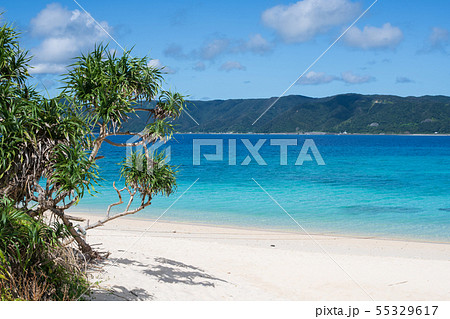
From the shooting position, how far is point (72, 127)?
16.0 feet

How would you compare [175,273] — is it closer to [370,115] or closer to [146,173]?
[146,173]

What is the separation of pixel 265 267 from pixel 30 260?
6.22 m

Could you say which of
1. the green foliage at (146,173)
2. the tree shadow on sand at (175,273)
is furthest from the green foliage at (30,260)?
the tree shadow on sand at (175,273)

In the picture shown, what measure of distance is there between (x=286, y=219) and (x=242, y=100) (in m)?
102

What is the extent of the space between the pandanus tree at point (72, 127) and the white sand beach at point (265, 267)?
145 cm

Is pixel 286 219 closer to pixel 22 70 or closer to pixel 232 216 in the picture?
pixel 232 216

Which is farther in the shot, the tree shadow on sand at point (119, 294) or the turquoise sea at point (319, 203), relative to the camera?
the turquoise sea at point (319, 203)

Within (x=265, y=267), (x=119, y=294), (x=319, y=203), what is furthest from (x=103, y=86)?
(x=319, y=203)

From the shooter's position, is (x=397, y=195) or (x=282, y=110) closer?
(x=397, y=195)

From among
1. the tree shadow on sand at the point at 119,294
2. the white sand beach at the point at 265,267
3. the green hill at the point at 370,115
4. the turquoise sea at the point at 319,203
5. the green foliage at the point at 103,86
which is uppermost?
the green hill at the point at 370,115

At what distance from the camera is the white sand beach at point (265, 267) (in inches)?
287

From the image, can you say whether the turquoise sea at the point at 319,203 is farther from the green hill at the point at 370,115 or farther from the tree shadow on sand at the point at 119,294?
the green hill at the point at 370,115

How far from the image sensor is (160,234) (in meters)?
14.1
